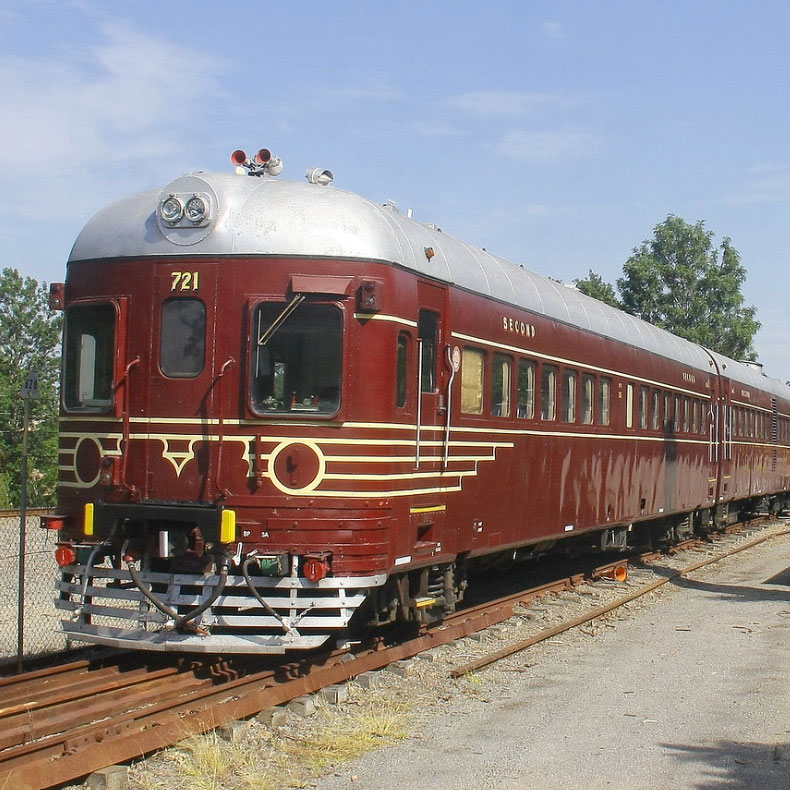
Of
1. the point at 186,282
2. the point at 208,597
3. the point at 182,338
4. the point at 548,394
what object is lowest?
the point at 208,597

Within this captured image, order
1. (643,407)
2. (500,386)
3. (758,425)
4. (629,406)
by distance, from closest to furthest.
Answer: (500,386)
(629,406)
(643,407)
(758,425)

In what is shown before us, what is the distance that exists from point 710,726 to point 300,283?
4114mm

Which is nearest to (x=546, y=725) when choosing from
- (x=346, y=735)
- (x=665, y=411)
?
(x=346, y=735)

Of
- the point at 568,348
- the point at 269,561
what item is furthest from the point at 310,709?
the point at 568,348

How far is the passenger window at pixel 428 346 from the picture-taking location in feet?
29.2

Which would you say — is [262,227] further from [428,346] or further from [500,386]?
[500,386]

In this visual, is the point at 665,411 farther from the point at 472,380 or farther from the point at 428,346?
the point at 428,346

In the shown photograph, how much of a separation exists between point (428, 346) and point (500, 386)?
5.54 ft

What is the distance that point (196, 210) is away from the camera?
8281mm

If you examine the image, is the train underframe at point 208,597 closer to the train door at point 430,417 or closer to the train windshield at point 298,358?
the train door at point 430,417

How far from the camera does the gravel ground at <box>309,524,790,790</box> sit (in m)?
6.38

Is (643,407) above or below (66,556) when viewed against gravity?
above

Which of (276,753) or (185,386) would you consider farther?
(185,386)

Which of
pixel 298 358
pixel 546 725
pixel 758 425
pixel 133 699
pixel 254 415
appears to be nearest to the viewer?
pixel 133 699
